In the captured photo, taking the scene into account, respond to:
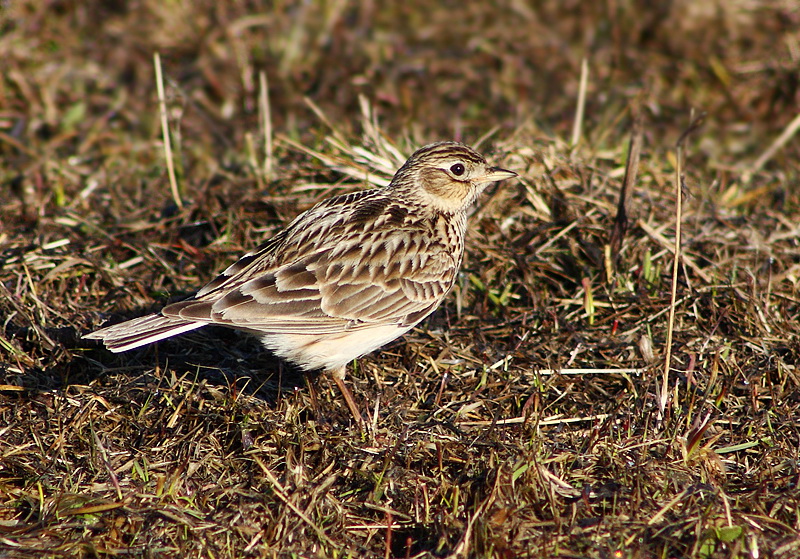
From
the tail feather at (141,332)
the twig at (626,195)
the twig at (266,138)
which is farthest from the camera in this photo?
the twig at (266,138)

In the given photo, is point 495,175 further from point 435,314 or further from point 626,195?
point 435,314

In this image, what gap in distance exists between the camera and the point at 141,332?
446cm

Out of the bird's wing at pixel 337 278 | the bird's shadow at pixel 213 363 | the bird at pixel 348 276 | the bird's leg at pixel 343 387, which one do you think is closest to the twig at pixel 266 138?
the bird at pixel 348 276

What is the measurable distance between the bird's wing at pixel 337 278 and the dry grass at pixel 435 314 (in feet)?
1.61

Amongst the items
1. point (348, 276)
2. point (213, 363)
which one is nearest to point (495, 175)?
point (348, 276)

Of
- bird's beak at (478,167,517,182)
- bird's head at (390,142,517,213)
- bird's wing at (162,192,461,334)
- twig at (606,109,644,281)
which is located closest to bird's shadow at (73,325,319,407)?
bird's wing at (162,192,461,334)

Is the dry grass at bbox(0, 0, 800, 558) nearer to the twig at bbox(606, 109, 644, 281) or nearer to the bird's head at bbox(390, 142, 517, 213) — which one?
the twig at bbox(606, 109, 644, 281)

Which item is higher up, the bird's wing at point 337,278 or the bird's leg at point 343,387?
the bird's wing at point 337,278

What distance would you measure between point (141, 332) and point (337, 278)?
109cm

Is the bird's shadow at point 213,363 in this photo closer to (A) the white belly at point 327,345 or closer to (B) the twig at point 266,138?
(A) the white belly at point 327,345

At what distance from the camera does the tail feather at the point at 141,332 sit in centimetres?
440

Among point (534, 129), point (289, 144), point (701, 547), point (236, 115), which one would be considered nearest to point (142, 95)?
point (236, 115)

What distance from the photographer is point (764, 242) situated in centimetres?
606

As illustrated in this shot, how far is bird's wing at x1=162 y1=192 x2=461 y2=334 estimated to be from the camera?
466cm
